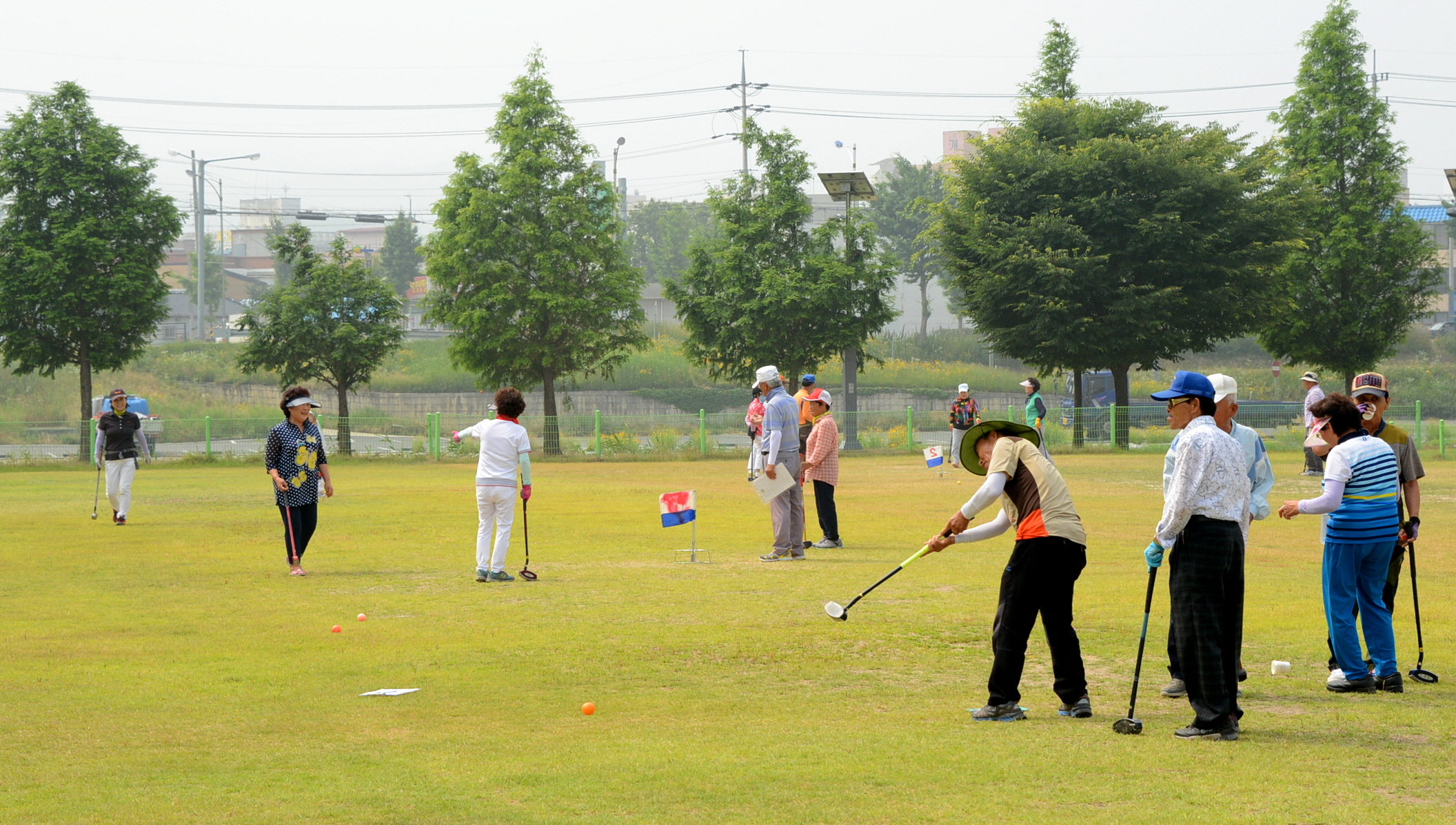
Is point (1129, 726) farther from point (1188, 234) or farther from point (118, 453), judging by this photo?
point (1188, 234)

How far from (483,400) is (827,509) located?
4991cm

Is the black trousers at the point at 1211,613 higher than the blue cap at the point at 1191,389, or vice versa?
the blue cap at the point at 1191,389

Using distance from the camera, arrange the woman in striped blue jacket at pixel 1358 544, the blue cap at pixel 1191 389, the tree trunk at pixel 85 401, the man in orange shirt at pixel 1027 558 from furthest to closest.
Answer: the tree trunk at pixel 85 401
the woman in striped blue jacket at pixel 1358 544
the man in orange shirt at pixel 1027 558
the blue cap at pixel 1191 389

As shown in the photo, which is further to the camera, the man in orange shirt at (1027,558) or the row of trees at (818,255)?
the row of trees at (818,255)

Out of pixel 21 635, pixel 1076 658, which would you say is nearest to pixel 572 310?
pixel 21 635

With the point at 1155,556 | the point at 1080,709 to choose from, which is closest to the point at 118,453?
the point at 1080,709

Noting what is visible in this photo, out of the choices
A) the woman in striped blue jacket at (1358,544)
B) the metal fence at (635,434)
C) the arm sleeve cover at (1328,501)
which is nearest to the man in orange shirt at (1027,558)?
the arm sleeve cover at (1328,501)

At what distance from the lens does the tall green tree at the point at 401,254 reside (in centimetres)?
10088

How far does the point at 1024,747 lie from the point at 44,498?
77.0 ft

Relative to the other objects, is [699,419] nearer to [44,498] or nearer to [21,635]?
[44,498]

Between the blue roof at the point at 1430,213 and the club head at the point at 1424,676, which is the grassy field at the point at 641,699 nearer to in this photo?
the club head at the point at 1424,676

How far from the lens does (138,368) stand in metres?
64.1

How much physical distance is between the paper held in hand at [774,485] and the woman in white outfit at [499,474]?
2742 mm

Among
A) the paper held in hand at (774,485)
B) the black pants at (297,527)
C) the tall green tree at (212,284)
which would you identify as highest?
the tall green tree at (212,284)
